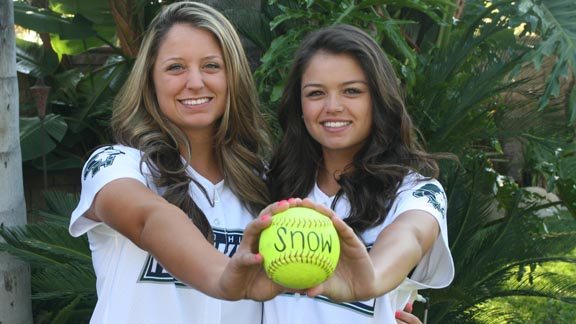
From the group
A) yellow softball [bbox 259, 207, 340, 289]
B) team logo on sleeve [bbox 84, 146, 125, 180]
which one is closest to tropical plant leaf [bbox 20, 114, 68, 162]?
team logo on sleeve [bbox 84, 146, 125, 180]

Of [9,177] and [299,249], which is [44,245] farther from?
[299,249]

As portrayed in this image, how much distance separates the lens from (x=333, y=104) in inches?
103

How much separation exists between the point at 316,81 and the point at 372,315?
0.85 meters

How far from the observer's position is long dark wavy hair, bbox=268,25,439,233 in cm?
260

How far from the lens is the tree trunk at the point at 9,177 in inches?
156

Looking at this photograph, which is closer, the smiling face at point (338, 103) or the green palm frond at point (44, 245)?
the smiling face at point (338, 103)

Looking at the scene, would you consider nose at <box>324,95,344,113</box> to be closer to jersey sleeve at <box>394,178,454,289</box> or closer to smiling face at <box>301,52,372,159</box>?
smiling face at <box>301,52,372,159</box>

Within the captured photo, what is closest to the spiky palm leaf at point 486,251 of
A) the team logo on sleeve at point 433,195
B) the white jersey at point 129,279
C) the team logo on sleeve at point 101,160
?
the team logo on sleeve at point 433,195

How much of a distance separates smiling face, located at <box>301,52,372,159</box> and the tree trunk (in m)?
2.00

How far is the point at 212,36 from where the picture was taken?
2.66 meters

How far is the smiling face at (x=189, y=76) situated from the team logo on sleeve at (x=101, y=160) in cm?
29

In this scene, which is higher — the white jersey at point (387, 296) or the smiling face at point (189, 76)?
the smiling face at point (189, 76)

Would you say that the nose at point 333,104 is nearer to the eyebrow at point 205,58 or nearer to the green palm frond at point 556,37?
the eyebrow at point 205,58

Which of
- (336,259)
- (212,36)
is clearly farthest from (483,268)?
(336,259)
